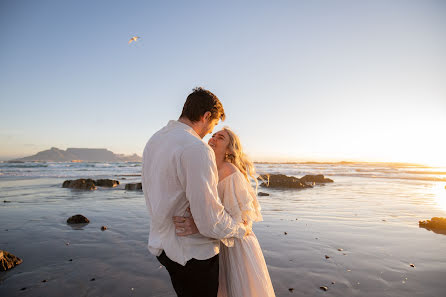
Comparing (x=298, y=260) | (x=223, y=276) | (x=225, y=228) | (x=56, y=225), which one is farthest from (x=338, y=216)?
(x=56, y=225)

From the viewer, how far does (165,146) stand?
195 cm

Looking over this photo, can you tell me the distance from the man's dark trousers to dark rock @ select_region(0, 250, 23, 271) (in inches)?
156

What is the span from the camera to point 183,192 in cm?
196

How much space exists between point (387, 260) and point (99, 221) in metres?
7.42

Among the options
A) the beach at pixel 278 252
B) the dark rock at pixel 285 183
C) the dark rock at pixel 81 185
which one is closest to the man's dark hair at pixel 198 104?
the beach at pixel 278 252

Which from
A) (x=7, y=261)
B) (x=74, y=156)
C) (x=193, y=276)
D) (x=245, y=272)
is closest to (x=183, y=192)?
(x=193, y=276)

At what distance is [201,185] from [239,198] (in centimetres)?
93

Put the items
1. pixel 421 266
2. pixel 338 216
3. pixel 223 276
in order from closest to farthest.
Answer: pixel 223 276 → pixel 421 266 → pixel 338 216

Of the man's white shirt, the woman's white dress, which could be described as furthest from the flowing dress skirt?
the man's white shirt

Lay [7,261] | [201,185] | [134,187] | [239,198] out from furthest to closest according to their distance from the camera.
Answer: [134,187]
[7,261]
[239,198]
[201,185]

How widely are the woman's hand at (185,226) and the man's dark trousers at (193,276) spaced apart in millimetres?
255

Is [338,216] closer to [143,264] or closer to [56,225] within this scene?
[143,264]

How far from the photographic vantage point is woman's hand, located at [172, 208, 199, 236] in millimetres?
1920

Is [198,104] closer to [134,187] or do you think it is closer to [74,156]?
[134,187]
